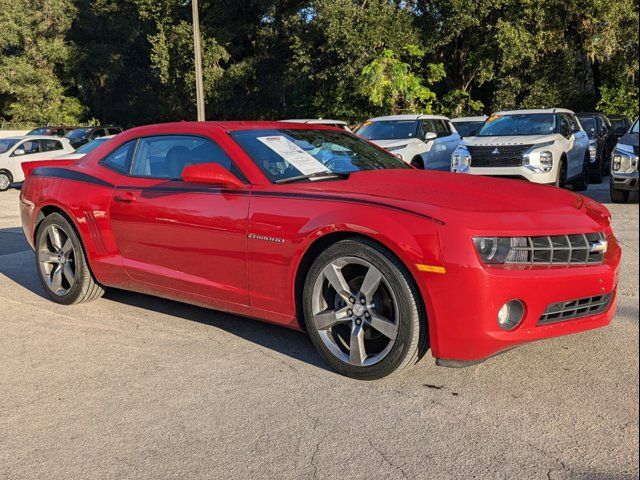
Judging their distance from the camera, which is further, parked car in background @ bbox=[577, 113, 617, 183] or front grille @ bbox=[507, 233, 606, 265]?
parked car in background @ bbox=[577, 113, 617, 183]

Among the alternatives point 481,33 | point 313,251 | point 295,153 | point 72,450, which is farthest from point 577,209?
point 481,33

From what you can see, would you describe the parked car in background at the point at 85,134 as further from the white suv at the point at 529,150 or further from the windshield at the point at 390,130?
the white suv at the point at 529,150

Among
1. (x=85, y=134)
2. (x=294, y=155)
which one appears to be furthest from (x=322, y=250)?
(x=85, y=134)

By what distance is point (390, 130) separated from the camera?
47.3 feet

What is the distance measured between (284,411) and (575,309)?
5.36 feet

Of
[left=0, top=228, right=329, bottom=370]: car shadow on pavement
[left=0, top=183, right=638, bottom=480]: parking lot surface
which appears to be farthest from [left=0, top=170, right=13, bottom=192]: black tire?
[left=0, top=183, right=638, bottom=480]: parking lot surface

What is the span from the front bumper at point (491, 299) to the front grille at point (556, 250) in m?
0.04

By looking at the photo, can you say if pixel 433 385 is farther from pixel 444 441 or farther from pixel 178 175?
pixel 178 175

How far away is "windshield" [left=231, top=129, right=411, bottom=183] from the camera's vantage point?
14.4 feet

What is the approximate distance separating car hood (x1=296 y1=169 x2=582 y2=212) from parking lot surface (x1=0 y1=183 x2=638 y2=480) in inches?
19.7

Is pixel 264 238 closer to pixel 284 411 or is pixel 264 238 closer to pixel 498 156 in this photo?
pixel 284 411

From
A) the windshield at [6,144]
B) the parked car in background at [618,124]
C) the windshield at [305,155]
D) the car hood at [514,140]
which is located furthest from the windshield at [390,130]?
the windshield at [6,144]

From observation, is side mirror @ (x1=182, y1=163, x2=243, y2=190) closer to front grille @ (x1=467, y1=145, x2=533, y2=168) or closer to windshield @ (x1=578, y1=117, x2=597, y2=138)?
front grille @ (x1=467, y1=145, x2=533, y2=168)

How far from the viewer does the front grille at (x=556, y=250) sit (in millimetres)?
3301
